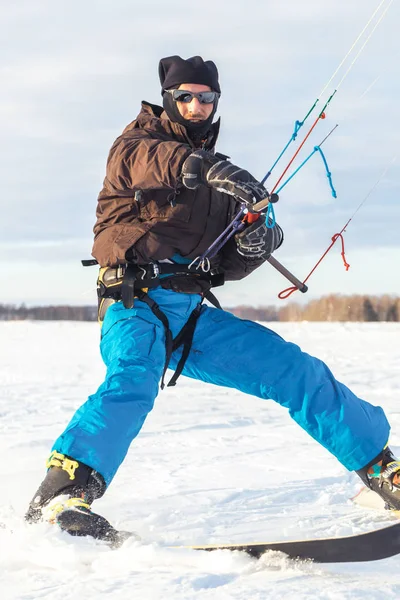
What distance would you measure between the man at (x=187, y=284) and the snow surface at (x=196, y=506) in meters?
0.46

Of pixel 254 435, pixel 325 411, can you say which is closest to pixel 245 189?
pixel 325 411

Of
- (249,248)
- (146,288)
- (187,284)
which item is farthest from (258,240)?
(146,288)

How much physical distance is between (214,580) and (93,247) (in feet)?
5.29

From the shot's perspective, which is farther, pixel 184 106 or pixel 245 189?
pixel 184 106

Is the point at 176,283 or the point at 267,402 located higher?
the point at 176,283

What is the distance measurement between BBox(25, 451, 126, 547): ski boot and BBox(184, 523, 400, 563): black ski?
0.36 metres

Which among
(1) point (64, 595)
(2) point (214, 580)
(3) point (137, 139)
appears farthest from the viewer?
A: (3) point (137, 139)

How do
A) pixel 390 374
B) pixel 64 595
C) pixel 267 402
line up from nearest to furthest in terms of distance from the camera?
pixel 64 595 < pixel 267 402 < pixel 390 374

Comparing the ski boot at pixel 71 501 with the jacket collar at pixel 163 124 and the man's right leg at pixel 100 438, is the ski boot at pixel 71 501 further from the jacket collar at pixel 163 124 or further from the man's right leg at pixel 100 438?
the jacket collar at pixel 163 124

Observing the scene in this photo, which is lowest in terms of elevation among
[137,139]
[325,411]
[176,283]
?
[325,411]

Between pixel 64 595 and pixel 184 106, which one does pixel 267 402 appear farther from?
pixel 64 595

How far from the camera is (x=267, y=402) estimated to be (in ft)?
24.2

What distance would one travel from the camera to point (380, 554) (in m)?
2.56

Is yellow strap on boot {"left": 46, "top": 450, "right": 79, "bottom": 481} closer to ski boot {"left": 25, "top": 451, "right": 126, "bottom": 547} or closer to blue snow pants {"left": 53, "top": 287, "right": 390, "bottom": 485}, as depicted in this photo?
ski boot {"left": 25, "top": 451, "right": 126, "bottom": 547}
